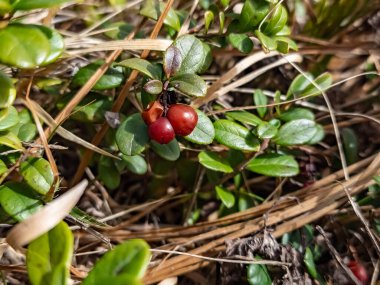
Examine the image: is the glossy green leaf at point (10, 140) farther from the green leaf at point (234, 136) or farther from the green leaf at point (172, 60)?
the green leaf at point (234, 136)

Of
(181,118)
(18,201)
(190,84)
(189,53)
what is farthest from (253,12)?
(18,201)

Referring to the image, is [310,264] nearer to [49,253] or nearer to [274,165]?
[274,165]

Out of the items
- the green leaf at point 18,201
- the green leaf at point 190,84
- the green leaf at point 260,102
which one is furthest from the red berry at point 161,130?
the green leaf at point 260,102

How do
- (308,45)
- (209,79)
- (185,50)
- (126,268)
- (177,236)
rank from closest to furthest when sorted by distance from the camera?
1. (126,268)
2. (185,50)
3. (177,236)
4. (209,79)
5. (308,45)

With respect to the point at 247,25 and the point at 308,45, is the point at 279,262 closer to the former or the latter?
the point at 247,25

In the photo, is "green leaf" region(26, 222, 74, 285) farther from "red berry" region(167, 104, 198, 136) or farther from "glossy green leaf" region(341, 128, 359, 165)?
"glossy green leaf" region(341, 128, 359, 165)

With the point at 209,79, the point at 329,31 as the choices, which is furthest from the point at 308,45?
the point at 209,79

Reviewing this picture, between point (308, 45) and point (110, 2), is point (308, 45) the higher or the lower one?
the lower one
